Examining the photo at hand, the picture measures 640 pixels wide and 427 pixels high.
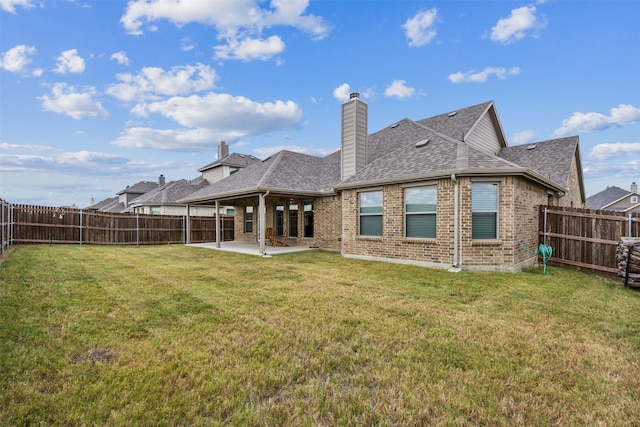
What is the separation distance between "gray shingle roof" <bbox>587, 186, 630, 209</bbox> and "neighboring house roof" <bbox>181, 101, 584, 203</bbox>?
3612cm

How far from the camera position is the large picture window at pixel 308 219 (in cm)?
1460

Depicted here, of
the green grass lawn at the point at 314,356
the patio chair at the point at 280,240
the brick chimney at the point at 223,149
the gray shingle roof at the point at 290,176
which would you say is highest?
the brick chimney at the point at 223,149

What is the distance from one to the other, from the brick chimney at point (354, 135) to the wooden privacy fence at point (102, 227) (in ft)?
37.3

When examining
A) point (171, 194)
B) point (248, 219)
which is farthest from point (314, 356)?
point (171, 194)

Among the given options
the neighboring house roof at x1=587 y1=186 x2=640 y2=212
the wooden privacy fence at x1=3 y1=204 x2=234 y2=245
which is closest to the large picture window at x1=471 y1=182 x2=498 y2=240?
the wooden privacy fence at x1=3 y1=204 x2=234 y2=245

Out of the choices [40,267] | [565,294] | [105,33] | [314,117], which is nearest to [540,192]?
[565,294]

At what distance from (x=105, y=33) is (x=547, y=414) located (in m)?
15.1

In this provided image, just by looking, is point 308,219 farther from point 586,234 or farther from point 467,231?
point 586,234

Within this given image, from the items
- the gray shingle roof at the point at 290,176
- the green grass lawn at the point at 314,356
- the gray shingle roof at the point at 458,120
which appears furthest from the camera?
the gray shingle roof at the point at 458,120

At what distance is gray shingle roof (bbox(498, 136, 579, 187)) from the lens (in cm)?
1291

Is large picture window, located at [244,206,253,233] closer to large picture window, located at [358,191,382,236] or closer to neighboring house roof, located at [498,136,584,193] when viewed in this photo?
large picture window, located at [358,191,382,236]

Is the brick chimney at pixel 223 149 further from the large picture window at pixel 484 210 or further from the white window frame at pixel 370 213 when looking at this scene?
the large picture window at pixel 484 210

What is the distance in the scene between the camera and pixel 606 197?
44.2 metres

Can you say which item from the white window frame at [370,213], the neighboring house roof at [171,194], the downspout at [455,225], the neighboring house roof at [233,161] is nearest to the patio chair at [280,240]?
the white window frame at [370,213]
